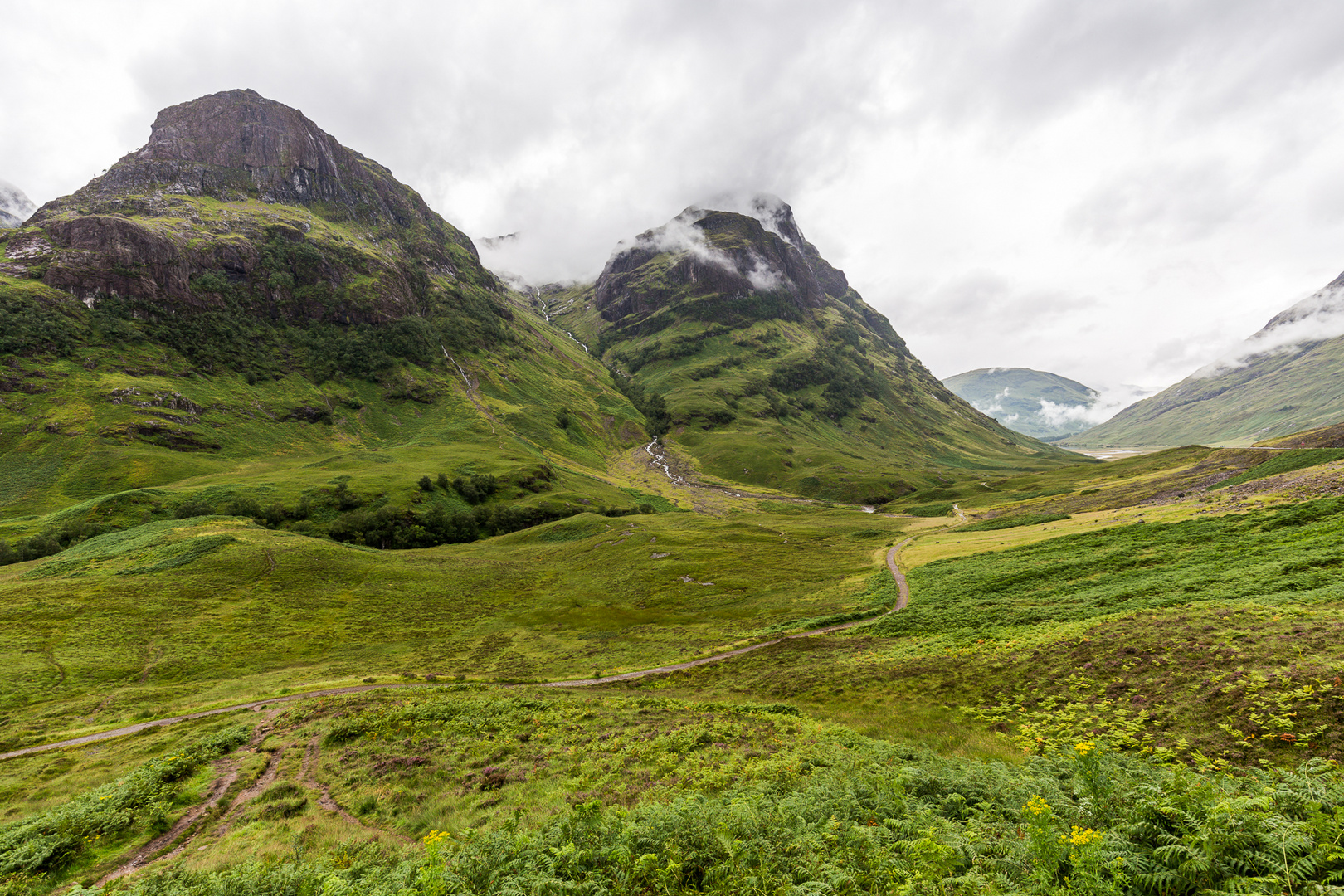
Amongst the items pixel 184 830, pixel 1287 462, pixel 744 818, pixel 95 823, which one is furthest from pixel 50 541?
pixel 1287 462

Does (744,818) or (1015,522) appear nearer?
(744,818)

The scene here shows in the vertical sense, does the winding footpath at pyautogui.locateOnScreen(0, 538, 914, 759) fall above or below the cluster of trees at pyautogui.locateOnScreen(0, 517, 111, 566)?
below

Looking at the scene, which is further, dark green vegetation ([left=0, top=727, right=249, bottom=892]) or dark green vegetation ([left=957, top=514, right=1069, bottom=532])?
dark green vegetation ([left=957, top=514, right=1069, bottom=532])

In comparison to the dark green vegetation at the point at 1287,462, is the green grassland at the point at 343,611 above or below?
below

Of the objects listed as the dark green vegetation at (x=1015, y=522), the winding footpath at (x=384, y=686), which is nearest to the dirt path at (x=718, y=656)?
the winding footpath at (x=384, y=686)

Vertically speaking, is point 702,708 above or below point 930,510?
below

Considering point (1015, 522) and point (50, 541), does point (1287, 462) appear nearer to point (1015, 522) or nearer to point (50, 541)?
point (1015, 522)

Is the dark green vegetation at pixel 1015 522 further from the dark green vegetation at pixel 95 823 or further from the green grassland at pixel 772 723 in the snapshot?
the dark green vegetation at pixel 95 823

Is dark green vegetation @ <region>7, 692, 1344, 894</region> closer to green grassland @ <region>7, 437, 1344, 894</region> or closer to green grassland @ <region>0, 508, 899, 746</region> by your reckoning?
green grassland @ <region>7, 437, 1344, 894</region>

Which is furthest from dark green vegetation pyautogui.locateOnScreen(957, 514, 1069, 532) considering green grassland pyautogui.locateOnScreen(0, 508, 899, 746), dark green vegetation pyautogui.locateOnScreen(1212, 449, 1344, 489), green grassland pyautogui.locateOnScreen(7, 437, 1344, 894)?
dark green vegetation pyautogui.locateOnScreen(1212, 449, 1344, 489)

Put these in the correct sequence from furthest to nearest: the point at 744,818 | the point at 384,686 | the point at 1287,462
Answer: the point at 1287,462 → the point at 384,686 → the point at 744,818

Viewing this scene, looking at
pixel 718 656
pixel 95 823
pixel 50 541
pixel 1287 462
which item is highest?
pixel 50 541

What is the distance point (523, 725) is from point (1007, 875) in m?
23.6

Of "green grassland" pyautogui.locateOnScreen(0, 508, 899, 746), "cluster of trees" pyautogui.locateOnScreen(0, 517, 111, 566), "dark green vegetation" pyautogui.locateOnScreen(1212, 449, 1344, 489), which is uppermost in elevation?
"cluster of trees" pyautogui.locateOnScreen(0, 517, 111, 566)
